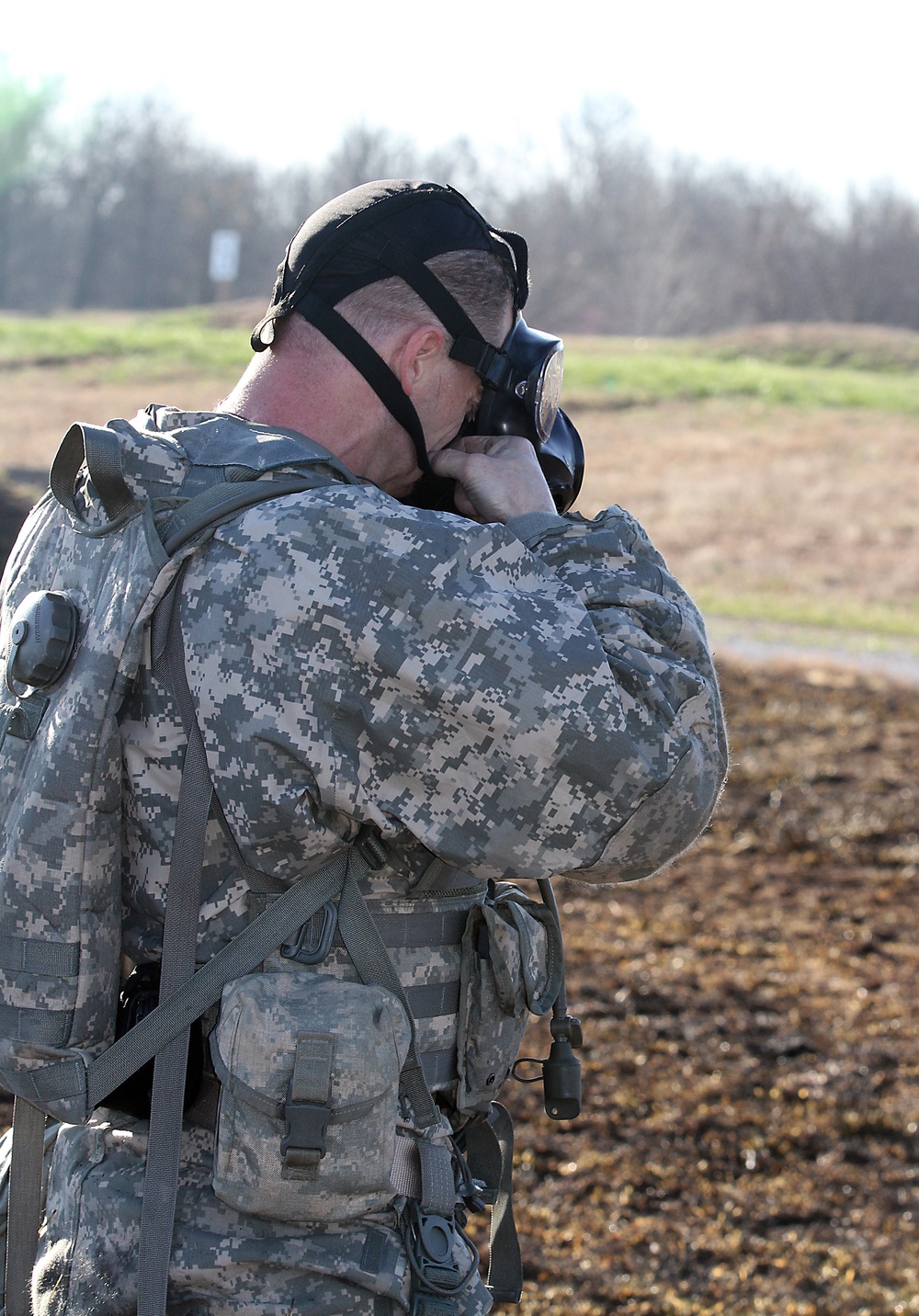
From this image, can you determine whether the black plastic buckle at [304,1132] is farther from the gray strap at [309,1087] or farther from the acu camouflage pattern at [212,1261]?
the acu camouflage pattern at [212,1261]

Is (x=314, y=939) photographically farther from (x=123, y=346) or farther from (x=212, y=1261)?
(x=123, y=346)

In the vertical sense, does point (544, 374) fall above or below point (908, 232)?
below

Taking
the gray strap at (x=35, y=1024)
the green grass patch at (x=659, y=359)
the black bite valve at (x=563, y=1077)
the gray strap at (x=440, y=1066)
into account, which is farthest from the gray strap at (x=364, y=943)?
the green grass patch at (x=659, y=359)

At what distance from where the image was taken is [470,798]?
5.42 ft

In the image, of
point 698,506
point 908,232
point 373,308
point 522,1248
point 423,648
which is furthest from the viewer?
point 908,232

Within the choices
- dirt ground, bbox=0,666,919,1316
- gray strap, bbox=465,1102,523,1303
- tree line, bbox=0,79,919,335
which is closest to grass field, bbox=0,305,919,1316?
dirt ground, bbox=0,666,919,1316

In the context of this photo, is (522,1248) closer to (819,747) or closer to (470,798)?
(470,798)

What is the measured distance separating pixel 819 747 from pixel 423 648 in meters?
6.25

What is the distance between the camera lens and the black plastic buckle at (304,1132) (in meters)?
1.63

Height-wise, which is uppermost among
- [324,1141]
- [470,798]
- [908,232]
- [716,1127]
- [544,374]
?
[908,232]

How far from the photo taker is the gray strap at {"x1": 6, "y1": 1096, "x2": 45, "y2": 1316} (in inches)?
71.1

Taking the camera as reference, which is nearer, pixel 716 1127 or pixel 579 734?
pixel 579 734

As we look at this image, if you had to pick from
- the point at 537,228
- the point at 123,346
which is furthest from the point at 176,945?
the point at 537,228

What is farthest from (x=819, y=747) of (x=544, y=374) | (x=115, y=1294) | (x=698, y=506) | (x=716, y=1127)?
(x=698, y=506)
